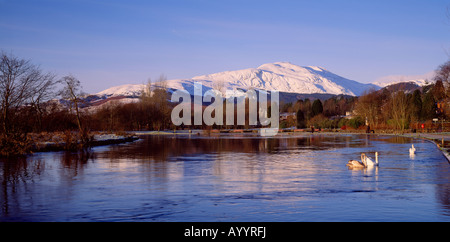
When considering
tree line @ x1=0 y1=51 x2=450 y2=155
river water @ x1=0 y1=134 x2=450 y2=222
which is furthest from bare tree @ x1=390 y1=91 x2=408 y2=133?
river water @ x1=0 y1=134 x2=450 y2=222

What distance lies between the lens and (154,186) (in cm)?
1131

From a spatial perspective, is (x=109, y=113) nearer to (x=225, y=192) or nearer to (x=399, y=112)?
(x=399, y=112)

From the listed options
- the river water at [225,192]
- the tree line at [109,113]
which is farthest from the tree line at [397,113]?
the river water at [225,192]

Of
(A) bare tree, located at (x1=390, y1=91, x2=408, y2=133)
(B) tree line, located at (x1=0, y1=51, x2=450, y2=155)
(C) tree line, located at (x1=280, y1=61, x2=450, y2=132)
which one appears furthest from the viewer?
(A) bare tree, located at (x1=390, y1=91, x2=408, y2=133)

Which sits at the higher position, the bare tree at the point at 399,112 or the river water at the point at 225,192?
the bare tree at the point at 399,112

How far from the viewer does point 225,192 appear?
1032 cm

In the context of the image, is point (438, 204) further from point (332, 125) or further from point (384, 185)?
point (332, 125)

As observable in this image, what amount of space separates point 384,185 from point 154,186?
5.60 m

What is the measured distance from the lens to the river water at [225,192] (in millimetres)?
7848

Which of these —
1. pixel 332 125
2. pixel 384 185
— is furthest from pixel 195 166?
pixel 332 125

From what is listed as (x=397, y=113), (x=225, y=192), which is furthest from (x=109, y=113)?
(x=225, y=192)

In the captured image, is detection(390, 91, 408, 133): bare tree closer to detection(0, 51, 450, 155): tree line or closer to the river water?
detection(0, 51, 450, 155): tree line

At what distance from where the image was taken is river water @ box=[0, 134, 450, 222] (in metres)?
7.85

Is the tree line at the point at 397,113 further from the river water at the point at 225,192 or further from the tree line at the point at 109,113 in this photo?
the river water at the point at 225,192
